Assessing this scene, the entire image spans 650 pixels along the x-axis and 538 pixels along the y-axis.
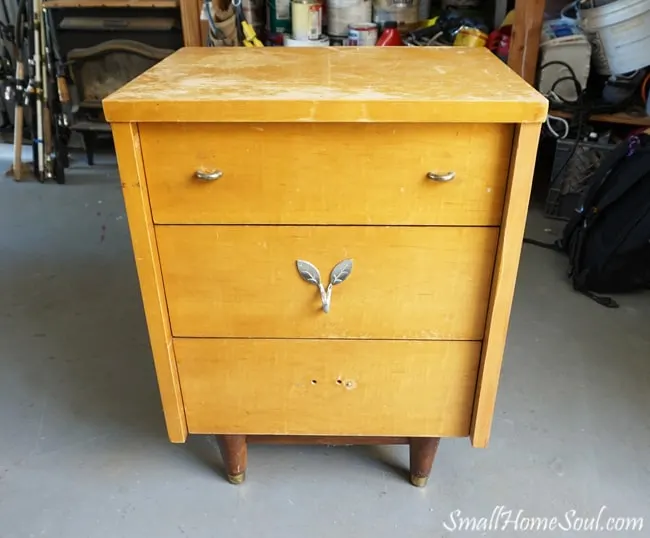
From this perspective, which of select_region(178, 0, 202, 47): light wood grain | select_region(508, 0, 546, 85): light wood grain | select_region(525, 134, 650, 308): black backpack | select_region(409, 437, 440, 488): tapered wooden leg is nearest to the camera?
select_region(409, 437, 440, 488): tapered wooden leg

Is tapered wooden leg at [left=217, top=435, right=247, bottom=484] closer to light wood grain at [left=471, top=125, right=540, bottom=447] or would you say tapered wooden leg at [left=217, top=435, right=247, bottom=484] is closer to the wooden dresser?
the wooden dresser

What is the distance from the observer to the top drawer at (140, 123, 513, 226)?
2.38 feet

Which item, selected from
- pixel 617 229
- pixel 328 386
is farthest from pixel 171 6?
pixel 328 386

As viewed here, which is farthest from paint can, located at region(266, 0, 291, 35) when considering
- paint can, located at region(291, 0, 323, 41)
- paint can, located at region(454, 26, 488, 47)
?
paint can, located at region(454, 26, 488, 47)

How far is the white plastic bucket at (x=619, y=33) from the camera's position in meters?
Result: 1.78

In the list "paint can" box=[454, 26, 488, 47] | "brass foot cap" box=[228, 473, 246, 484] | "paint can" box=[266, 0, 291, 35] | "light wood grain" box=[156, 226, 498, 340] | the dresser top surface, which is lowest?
"brass foot cap" box=[228, 473, 246, 484]

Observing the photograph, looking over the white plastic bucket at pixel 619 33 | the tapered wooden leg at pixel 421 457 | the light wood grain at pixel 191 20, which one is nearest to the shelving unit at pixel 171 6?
the light wood grain at pixel 191 20

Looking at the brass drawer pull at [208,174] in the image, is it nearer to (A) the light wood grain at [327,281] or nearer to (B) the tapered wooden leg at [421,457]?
(A) the light wood grain at [327,281]

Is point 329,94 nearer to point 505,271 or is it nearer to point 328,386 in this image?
point 505,271

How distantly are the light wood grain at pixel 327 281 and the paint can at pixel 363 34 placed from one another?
1.39 m

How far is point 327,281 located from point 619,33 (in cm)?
153

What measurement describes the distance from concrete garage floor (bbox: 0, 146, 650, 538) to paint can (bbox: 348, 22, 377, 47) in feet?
3.24

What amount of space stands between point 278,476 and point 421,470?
0.85 ft

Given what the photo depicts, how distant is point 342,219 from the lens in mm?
780
